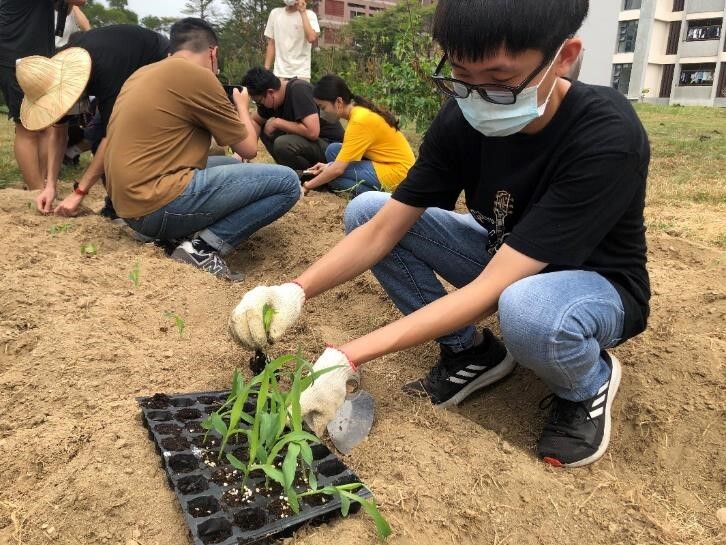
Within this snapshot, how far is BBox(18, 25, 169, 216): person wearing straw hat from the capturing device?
3613mm

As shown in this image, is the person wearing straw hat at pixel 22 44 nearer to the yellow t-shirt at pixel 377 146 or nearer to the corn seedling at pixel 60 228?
the corn seedling at pixel 60 228

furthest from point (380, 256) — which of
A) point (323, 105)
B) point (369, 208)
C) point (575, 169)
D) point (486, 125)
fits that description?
point (323, 105)

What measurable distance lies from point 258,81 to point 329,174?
953 millimetres

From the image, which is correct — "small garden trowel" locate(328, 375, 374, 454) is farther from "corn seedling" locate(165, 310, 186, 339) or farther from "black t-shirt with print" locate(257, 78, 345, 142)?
"black t-shirt with print" locate(257, 78, 345, 142)

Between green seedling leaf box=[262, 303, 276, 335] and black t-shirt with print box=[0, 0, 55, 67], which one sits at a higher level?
black t-shirt with print box=[0, 0, 55, 67]

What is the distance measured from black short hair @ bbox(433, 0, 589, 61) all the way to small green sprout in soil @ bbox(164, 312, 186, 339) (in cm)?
141

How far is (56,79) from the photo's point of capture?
3.63 m

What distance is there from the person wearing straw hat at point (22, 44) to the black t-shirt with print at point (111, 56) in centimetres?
70

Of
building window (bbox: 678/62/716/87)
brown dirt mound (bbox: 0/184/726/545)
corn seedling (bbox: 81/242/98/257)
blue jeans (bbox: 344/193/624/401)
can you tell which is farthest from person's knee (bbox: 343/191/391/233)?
building window (bbox: 678/62/716/87)

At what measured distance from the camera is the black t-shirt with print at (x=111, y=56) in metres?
3.70

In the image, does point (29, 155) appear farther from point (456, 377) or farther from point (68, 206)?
point (456, 377)

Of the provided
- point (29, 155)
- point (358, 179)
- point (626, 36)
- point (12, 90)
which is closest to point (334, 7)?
point (626, 36)

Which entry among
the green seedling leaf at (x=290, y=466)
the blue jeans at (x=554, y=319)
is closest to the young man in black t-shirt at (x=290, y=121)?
the blue jeans at (x=554, y=319)

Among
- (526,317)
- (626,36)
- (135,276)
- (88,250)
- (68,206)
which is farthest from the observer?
(626,36)
